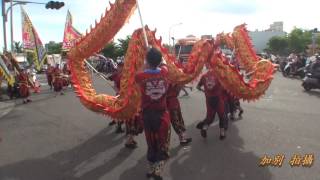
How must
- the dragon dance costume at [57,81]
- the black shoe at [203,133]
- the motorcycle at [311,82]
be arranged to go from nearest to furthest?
the black shoe at [203,133], the motorcycle at [311,82], the dragon dance costume at [57,81]

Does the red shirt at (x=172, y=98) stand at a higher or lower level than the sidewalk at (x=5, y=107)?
higher

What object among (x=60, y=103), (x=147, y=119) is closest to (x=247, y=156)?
(x=147, y=119)

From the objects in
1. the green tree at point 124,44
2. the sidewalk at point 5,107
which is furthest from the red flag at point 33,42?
the green tree at point 124,44

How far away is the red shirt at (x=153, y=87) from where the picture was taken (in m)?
6.04

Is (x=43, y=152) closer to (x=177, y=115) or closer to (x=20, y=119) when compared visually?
(x=177, y=115)

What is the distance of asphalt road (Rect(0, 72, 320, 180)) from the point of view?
22.1ft

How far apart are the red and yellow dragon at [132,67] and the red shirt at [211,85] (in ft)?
0.82

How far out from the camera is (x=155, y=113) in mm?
6117

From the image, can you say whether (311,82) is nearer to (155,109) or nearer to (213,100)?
(213,100)

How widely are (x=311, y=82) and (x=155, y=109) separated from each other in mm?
13487

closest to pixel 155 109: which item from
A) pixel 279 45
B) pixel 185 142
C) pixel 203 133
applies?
pixel 185 142

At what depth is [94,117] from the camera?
40.5 ft

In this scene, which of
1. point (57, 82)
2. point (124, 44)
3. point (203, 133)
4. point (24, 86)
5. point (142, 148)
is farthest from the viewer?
point (57, 82)

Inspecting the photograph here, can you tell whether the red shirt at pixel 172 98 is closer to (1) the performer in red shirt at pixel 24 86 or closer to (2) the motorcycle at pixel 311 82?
(1) the performer in red shirt at pixel 24 86
